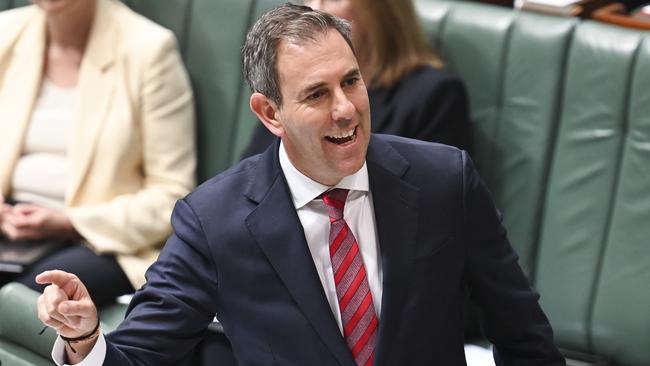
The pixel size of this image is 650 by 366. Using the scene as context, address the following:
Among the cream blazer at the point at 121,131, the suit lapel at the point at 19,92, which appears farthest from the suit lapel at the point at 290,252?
the suit lapel at the point at 19,92

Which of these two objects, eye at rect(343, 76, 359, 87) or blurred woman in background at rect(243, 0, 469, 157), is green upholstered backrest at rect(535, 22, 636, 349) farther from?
eye at rect(343, 76, 359, 87)

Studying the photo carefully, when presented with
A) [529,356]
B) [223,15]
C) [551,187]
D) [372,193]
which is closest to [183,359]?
[372,193]

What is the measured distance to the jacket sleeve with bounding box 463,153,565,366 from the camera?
77.6 inches

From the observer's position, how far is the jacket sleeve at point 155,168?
3006 millimetres

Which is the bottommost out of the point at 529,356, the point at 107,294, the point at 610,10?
the point at 107,294

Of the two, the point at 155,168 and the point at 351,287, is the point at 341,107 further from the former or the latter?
the point at 155,168

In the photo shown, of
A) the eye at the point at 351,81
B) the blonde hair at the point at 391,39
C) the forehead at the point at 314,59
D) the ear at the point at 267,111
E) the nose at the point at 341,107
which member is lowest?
the blonde hair at the point at 391,39

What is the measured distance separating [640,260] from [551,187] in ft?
0.87

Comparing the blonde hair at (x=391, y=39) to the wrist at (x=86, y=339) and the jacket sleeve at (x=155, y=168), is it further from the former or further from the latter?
the wrist at (x=86, y=339)

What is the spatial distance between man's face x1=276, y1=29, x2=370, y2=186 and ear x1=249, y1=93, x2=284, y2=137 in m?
0.04

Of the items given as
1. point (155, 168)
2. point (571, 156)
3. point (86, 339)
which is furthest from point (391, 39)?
point (86, 339)

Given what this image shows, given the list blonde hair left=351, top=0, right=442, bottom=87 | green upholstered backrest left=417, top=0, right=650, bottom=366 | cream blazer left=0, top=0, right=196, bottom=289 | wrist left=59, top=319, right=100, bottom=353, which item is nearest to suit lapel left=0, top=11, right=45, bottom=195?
cream blazer left=0, top=0, right=196, bottom=289

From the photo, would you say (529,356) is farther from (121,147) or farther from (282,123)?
(121,147)

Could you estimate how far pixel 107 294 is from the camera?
2936 millimetres
